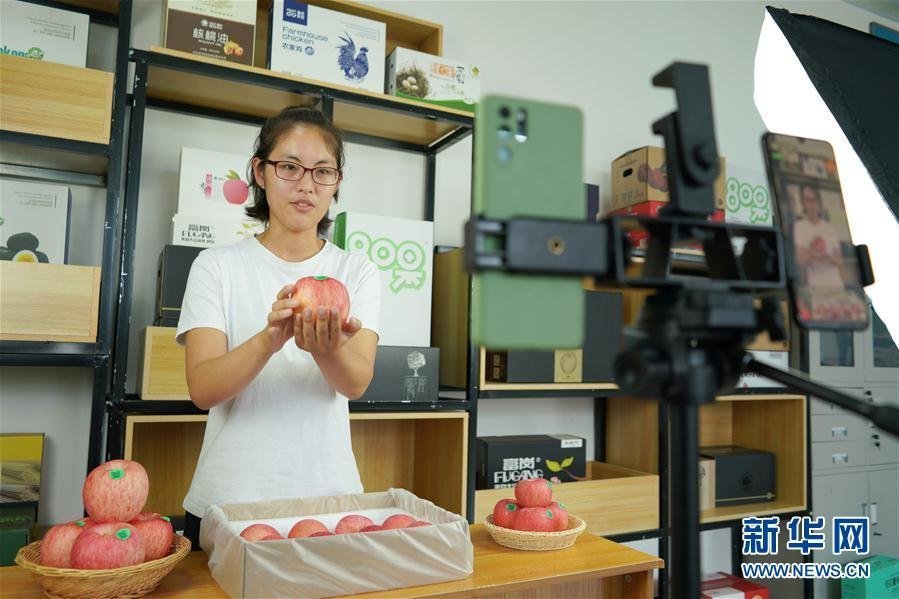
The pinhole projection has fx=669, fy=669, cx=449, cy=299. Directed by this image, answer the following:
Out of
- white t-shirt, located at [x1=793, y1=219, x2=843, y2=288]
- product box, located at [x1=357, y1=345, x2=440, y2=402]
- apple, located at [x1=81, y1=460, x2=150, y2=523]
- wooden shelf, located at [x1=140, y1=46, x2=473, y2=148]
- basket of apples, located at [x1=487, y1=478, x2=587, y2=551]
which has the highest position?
wooden shelf, located at [x1=140, y1=46, x2=473, y2=148]

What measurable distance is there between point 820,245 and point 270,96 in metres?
1.83

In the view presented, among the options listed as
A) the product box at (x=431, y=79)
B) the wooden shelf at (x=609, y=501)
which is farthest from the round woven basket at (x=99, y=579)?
the product box at (x=431, y=79)

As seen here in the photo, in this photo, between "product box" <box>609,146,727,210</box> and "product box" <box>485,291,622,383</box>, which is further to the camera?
"product box" <box>609,146,727,210</box>

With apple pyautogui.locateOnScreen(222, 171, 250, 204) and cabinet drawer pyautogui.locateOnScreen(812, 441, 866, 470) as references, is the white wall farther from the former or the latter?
cabinet drawer pyautogui.locateOnScreen(812, 441, 866, 470)

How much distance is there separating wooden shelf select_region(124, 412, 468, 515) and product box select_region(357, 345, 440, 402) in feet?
0.18

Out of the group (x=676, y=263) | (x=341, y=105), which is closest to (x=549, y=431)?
(x=341, y=105)

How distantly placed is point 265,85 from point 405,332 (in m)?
0.83

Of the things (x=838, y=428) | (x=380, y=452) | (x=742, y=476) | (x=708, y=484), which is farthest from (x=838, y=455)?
(x=380, y=452)

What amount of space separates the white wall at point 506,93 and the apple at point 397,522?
3.92 ft

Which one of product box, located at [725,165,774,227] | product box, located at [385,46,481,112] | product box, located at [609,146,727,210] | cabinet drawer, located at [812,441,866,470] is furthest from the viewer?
cabinet drawer, located at [812,441,866,470]

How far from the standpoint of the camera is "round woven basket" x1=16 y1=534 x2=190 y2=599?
93 cm

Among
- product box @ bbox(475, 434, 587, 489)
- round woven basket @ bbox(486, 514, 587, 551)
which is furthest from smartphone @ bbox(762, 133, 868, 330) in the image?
product box @ bbox(475, 434, 587, 489)

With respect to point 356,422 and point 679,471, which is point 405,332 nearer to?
point 356,422

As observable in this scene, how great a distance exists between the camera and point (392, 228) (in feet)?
6.78
